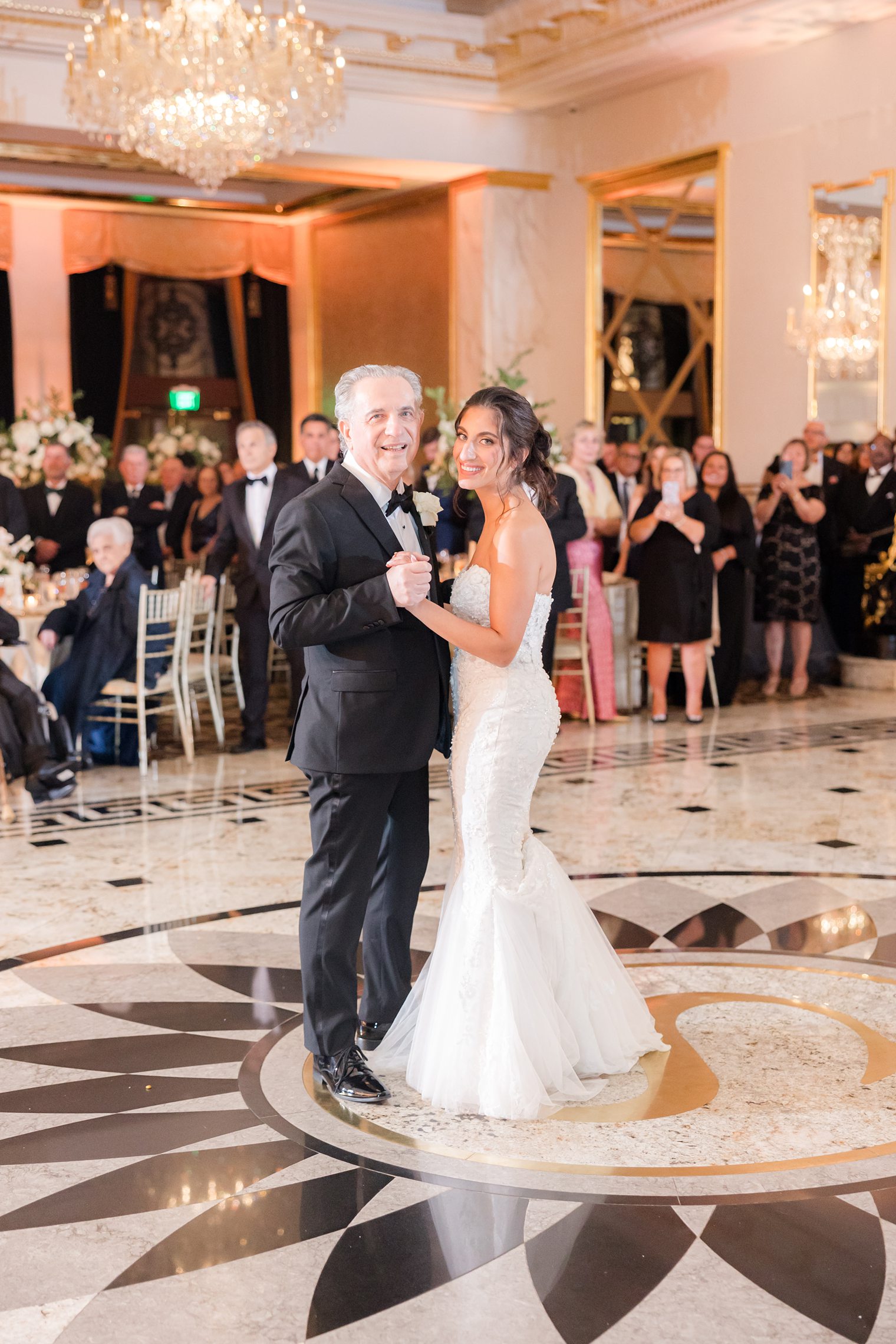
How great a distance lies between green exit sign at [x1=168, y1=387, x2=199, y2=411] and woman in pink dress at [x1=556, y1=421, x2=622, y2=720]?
28.0 ft

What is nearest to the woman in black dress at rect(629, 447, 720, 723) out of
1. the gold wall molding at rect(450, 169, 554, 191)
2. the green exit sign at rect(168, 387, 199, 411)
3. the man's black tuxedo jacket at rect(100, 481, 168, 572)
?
the man's black tuxedo jacket at rect(100, 481, 168, 572)

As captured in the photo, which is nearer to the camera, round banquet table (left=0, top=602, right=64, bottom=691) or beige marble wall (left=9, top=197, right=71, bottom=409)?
round banquet table (left=0, top=602, right=64, bottom=691)

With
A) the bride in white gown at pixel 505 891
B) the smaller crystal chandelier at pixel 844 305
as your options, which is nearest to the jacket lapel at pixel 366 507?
the bride in white gown at pixel 505 891

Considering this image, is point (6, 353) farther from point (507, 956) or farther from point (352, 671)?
point (507, 956)

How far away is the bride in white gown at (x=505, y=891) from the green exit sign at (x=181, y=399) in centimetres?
1387

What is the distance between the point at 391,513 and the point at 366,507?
0.20 ft

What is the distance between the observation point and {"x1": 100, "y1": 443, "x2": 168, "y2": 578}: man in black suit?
9484 millimetres

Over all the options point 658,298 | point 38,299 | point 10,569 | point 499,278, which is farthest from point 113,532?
point 38,299

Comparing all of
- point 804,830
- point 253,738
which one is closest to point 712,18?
point 253,738

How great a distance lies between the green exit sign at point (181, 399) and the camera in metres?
16.7

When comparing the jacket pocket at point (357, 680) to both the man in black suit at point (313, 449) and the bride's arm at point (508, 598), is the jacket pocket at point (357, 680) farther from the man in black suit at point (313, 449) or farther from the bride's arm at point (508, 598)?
the man in black suit at point (313, 449)

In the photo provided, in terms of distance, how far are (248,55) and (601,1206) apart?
762cm

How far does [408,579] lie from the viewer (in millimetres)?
2986

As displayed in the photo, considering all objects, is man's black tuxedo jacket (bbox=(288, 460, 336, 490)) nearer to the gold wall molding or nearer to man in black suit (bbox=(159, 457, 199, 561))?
man in black suit (bbox=(159, 457, 199, 561))
